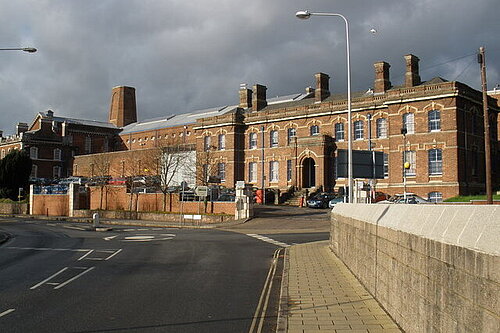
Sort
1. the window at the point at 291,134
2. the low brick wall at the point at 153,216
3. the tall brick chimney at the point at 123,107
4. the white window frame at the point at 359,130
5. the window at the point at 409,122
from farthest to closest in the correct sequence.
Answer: the tall brick chimney at the point at 123,107 → the window at the point at 291,134 → the white window frame at the point at 359,130 → the window at the point at 409,122 → the low brick wall at the point at 153,216

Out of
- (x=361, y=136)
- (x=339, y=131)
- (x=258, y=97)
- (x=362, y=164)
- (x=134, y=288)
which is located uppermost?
(x=258, y=97)

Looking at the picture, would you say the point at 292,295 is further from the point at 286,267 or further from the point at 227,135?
the point at 227,135

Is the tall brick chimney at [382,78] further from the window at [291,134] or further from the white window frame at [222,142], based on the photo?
the white window frame at [222,142]

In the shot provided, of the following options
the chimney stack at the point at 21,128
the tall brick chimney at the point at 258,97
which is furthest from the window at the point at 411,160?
the chimney stack at the point at 21,128

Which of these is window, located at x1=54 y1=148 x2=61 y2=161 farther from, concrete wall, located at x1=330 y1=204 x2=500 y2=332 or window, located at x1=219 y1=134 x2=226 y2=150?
concrete wall, located at x1=330 y1=204 x2=500 y2=332

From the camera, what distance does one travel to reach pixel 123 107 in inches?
4343

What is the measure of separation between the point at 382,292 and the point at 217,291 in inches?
164

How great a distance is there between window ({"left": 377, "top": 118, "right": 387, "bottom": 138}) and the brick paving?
124ft

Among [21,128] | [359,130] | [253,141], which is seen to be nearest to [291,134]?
[253,141]

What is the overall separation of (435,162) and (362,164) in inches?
1152

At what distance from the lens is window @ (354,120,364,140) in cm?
5316

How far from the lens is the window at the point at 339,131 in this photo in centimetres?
5525

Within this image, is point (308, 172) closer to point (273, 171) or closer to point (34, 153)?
point (273, 171)

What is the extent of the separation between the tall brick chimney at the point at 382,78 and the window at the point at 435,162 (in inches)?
376
